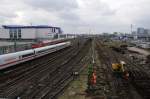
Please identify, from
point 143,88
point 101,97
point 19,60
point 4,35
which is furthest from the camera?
point 4,35

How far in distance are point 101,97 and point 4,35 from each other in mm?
124377

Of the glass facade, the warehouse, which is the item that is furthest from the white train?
the glass facade

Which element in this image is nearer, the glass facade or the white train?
the white train

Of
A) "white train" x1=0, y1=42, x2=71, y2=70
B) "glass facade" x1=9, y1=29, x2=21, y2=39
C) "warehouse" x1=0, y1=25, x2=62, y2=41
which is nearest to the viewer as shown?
"white train" x1=0, y1=42, x2=71, y2=70

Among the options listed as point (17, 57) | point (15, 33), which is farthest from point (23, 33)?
point (17, 57)

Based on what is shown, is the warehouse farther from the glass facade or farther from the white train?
the white train

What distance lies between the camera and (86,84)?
26531 mm

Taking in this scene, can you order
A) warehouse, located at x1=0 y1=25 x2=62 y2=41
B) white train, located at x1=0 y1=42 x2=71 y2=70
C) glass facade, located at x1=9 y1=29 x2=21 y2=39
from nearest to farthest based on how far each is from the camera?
white train, located at x1=0 y1=42 x2=71 y2=70 → warehouse, located at x1=0 y1=25 x2=62 y2=41 → glass facade, located at x1=9 y1=29 x2=21 y2=39

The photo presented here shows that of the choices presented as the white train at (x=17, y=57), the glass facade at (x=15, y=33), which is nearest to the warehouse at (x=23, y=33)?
the glass facade at (x=15, y=33)

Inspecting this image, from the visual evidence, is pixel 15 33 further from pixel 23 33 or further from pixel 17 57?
pixel 17 57

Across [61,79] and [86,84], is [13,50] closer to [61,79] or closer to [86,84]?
[61,79]

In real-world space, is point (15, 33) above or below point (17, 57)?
above

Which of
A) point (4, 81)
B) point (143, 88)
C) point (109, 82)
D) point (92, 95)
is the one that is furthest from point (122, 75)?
point (4, 81)

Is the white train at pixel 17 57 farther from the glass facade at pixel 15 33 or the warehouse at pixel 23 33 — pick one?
the glass facade at pixel 15 33
